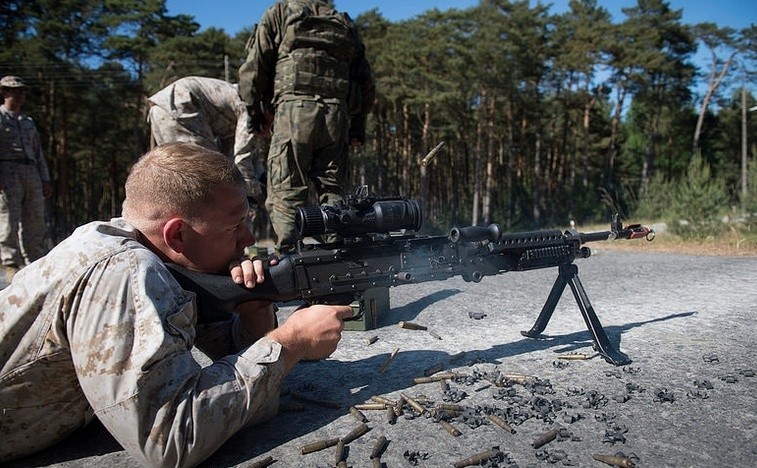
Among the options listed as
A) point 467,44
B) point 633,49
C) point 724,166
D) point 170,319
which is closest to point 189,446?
point 170,319

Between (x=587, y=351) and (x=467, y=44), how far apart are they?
100ft

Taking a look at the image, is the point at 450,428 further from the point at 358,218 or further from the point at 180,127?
the point at 180,127

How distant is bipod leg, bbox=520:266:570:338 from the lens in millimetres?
3504

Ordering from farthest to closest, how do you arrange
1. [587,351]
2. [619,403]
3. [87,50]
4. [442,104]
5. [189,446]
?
1. [442,104]
2. [87,50]
3. [587,351]
4. [619,403]
5. [189,446]

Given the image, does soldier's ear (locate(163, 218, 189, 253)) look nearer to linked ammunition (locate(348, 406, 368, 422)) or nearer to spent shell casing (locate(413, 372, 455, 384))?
linked ammunition (locate(348, 406, 368, 422))

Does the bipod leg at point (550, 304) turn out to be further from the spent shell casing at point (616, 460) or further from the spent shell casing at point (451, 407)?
the spent shell casing at point (616, 460)

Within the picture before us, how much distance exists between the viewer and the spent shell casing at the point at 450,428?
2213 millimetres

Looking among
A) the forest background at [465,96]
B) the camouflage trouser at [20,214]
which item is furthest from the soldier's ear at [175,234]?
the forest background at [465,96]

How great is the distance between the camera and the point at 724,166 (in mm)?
41750

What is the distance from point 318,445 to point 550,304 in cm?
221

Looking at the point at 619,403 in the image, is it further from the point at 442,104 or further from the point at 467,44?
the point at 467,44

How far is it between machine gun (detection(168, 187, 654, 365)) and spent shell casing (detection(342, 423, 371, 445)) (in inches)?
29.9

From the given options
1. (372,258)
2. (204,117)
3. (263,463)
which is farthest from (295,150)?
(263,463)

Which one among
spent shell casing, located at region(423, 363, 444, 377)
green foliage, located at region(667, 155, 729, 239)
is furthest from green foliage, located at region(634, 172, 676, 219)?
spent shell casing, located at region(423, 363, 444, 377)
